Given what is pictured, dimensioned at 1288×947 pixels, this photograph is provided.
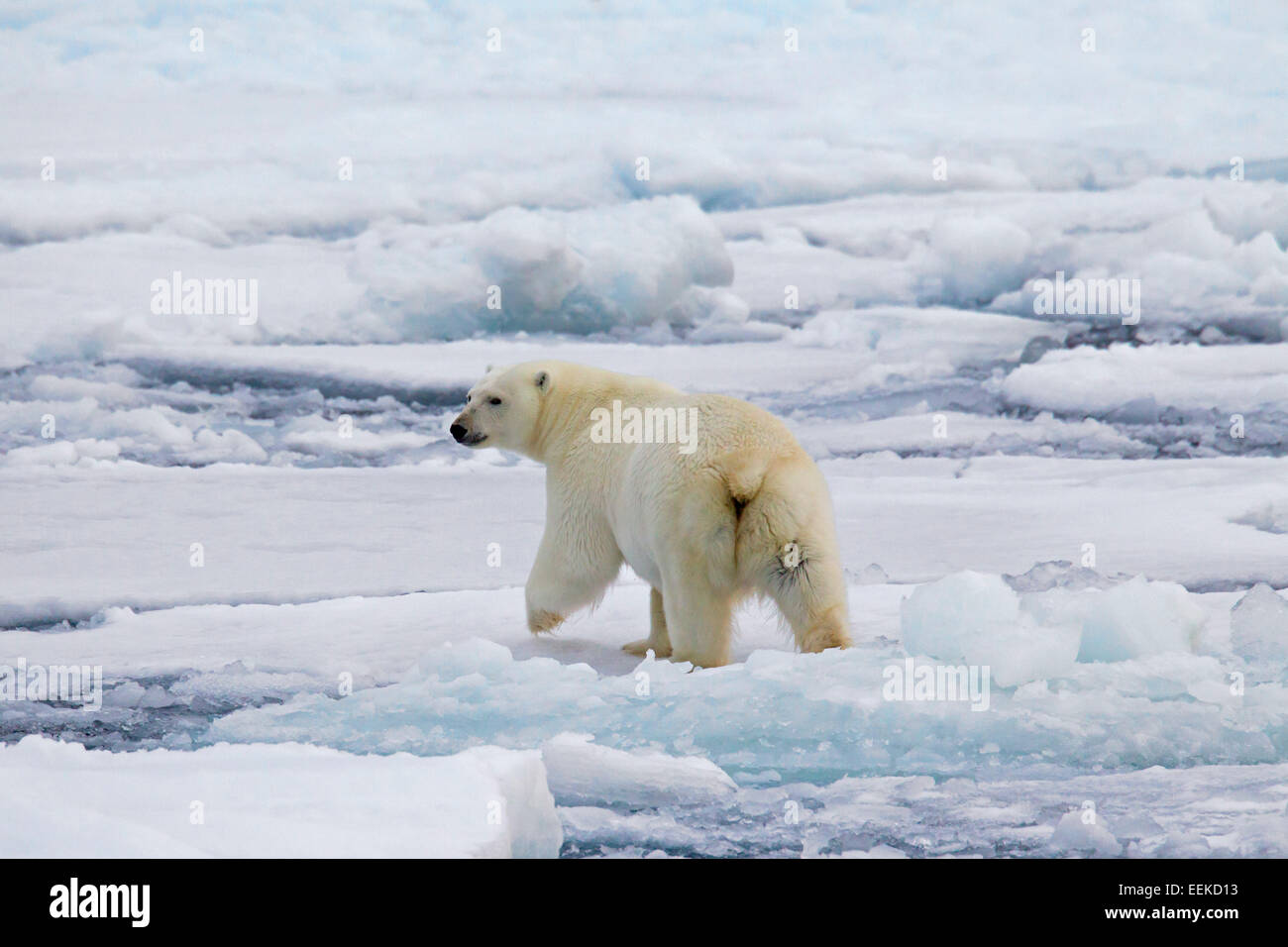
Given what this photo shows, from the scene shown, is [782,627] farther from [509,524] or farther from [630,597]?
[509,524]

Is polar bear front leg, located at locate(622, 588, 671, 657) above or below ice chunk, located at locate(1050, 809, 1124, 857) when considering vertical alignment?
above

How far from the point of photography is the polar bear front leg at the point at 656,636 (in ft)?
14.7

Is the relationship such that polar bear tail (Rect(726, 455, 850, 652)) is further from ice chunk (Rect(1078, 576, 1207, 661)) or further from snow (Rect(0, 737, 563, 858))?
snow (Rect(0, 737, 563, 858))

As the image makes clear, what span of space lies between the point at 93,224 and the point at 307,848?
12.2 metres

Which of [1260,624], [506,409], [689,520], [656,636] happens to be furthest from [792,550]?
[1260,624]

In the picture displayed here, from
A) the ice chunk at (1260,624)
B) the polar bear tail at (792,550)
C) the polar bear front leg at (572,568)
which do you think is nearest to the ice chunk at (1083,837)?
the polar bear tail at (792,550)

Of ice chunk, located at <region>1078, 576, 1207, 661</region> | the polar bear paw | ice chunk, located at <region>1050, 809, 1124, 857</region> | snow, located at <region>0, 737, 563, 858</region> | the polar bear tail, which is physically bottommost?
ice chunk, located at <region>1050, 809, 1124, 857</region>

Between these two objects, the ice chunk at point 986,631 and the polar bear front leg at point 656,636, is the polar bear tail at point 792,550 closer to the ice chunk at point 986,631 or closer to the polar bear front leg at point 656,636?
the ice chunk at point 986,631

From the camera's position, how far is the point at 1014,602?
160 inches

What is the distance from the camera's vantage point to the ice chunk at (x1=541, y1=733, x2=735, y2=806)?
10.2 feet

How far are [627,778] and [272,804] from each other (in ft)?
2.83

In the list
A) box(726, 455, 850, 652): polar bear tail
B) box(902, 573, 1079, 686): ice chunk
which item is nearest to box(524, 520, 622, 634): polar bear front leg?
box(726, 455, 850, 652): polar bear tail

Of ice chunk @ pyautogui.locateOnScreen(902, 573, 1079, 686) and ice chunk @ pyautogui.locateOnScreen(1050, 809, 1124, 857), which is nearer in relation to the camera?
ice chunk @ pyautogui.locateOnScreen(1050, 809, 1124, 857)

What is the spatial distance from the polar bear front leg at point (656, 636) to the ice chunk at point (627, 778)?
128cm
